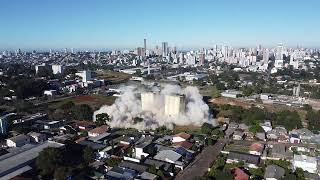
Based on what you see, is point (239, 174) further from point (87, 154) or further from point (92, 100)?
point (92, 100)

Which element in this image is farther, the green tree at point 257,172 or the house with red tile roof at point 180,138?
the house with red tile roof at point 180,138

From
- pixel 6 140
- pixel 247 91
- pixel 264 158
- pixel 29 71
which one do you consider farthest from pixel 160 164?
pixel 29 71

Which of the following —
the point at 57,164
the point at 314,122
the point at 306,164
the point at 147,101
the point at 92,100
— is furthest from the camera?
the point at 92,100

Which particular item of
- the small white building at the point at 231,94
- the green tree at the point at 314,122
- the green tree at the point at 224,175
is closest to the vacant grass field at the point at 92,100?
the small white building at the point at 231,94

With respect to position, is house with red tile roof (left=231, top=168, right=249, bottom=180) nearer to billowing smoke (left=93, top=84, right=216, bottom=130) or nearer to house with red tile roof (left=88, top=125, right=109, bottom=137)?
billowing smoke (left=93, top=84, right=216, bottom=130)

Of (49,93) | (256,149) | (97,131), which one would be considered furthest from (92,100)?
(256,149)

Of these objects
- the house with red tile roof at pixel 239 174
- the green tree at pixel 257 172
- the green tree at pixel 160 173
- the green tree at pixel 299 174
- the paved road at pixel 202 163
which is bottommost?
the paved road at pixel 202 163

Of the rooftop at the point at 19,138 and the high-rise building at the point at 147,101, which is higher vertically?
the high-rise building at the point at 147,101

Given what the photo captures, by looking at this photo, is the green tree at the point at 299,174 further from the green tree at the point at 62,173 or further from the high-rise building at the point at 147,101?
the high-rise building at the point at 147,101
